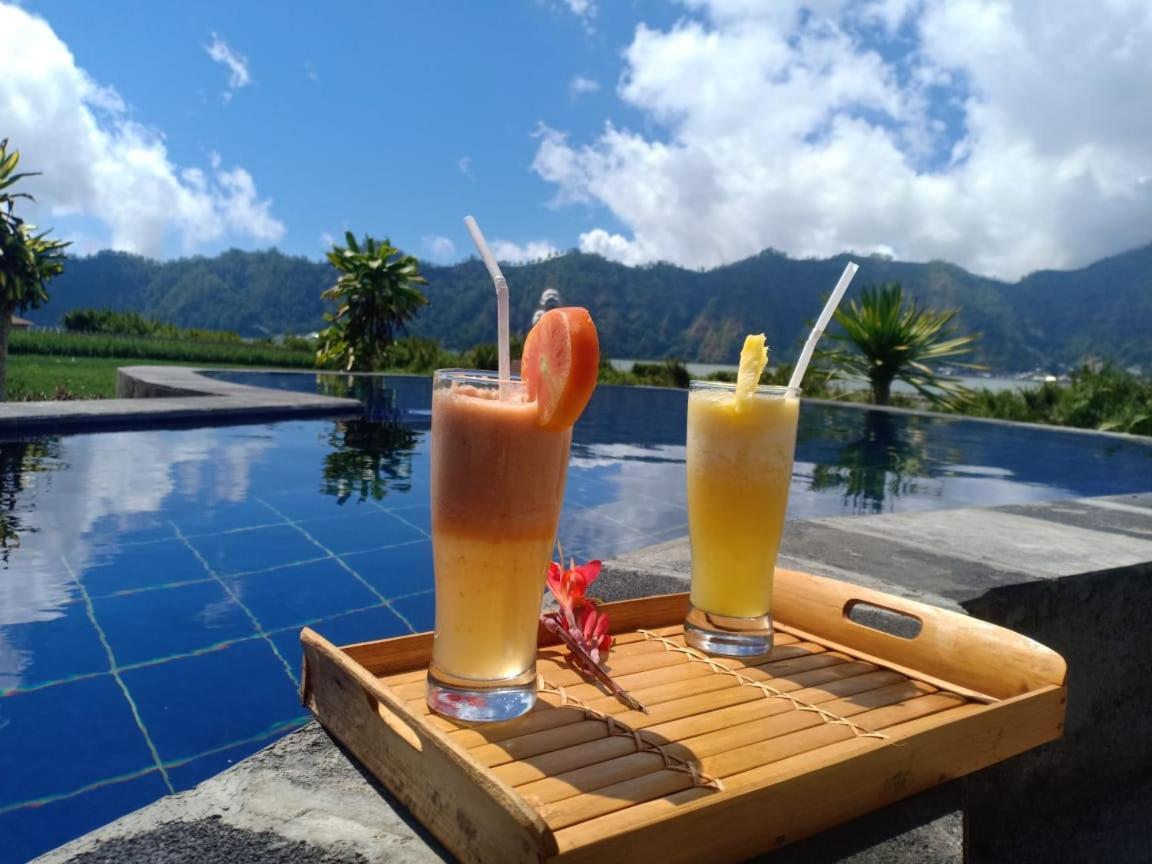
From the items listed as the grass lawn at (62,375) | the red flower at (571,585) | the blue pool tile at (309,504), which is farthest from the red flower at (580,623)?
the grass lawn at (62,375)

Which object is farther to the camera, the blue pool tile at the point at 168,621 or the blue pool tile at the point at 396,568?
the blue pool tile at the point at 396,568

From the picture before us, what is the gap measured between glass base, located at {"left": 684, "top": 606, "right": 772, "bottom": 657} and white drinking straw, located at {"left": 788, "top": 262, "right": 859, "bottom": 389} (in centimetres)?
37

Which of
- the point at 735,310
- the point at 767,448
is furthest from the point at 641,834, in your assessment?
the point at 735,310

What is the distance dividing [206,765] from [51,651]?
908 millimetres

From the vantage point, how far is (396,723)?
2.88 feet

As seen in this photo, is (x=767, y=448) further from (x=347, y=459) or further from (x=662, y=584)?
(x=347, y=459)

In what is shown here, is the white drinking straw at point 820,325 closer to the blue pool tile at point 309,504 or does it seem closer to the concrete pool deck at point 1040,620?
the concrete pool deck at point 1040,620

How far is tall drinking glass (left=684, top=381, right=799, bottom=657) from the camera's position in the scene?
1271mm

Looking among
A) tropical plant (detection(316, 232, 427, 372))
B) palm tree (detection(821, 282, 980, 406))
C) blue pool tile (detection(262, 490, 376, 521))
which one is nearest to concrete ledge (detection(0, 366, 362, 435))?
blue pool tile (detection(262, 490, 376, 521))

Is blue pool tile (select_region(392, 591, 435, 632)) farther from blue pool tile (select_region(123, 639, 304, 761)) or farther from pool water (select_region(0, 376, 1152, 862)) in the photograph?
blue pool tile (select_region(123, 639, 304, 761))

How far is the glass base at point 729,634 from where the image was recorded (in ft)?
3.99

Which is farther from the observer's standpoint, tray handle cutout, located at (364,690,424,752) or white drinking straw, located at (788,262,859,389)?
white drinking straw, located at (788,262,859,389)

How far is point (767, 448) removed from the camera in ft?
4.20

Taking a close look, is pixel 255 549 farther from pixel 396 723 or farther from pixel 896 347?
pixel 896 347
